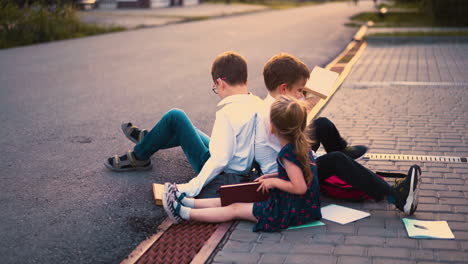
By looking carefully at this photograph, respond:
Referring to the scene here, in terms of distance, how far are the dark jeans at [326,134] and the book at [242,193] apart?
1.26 m

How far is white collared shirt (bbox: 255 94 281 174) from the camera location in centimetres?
408

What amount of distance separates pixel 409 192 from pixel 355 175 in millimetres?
399

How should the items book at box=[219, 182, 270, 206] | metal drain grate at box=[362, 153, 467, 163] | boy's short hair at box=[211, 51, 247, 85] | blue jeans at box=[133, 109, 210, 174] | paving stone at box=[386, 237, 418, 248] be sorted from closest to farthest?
paving stone at box=[386, 237, 418, 248]
book at box=[219, 182, 270, 206]
boy's short hair at box=[211, 51, 247, 85]
blue jeans at box=[133, 109, 210, 174]
metal drain grate at box=[362, 153, 467, 163]

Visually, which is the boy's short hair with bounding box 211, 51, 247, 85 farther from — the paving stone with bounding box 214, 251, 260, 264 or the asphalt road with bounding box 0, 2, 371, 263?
the paving stone with bounding box 214, 251, 260, 264

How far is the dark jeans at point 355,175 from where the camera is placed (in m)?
4.14

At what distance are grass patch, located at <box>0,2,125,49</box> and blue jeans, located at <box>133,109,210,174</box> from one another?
11.9 metres

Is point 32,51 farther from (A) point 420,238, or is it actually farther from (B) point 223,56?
(A) point 420,238

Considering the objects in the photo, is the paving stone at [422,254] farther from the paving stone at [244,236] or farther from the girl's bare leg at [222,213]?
the girl's bare leg at [222,213]

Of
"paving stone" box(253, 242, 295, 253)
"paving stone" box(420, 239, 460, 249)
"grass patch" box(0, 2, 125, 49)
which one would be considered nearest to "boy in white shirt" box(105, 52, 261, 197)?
"paving stone" box(253, 242, 295, 253)

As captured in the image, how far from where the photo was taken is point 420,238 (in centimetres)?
367

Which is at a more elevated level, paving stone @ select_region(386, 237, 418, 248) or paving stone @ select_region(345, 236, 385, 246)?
paving stone @ select_region(386, 237, 418, 248)

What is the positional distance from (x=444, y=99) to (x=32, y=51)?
10.4 meters

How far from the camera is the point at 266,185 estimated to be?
12.5ft

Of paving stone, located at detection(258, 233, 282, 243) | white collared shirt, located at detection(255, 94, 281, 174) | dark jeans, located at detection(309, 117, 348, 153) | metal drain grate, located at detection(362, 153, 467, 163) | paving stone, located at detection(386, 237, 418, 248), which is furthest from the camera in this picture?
metal drain grate, located at detection(362, 153, 467, 163)
